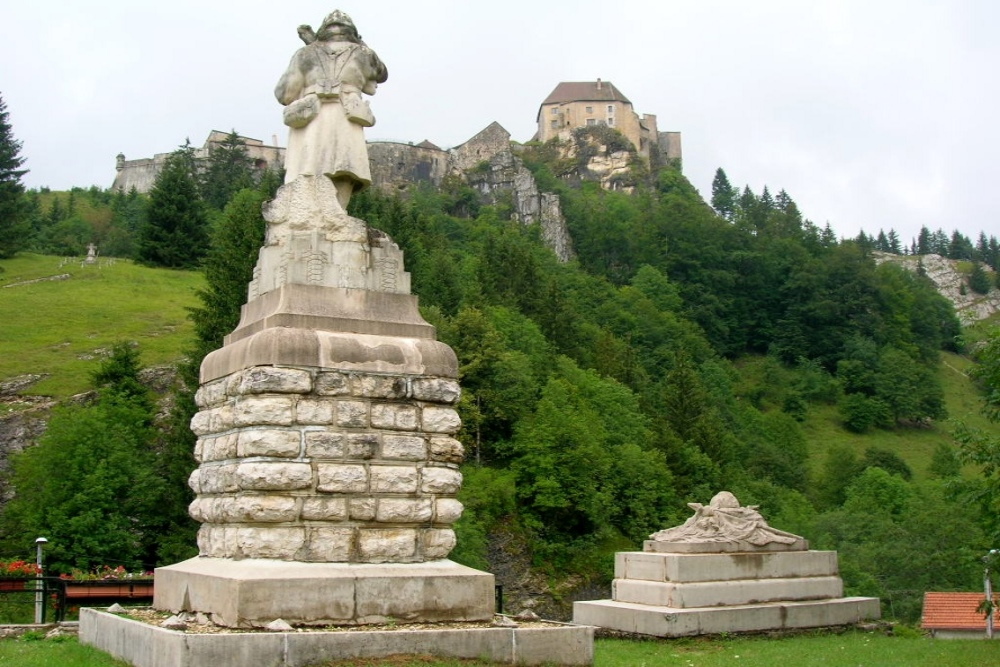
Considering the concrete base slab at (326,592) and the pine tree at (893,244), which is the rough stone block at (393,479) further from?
the pine tree at (893,244)

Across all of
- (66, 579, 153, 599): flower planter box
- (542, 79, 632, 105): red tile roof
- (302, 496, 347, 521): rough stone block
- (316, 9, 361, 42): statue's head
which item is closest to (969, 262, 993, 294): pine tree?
(542, 79, 632, 105): red tile roof

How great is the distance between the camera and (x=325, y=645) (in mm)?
8453

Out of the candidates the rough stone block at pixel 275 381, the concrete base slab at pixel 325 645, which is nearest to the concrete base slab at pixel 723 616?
the concrete base slab at pixel 325 645

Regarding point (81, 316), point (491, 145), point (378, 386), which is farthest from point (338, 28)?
point (491, 145)

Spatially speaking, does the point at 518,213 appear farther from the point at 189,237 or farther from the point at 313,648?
the point at 313,648

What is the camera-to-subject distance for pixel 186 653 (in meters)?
7.98

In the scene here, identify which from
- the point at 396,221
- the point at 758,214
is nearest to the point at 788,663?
the point at 396,221

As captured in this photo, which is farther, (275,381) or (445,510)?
(445,510)

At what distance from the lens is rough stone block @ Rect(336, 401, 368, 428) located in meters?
9.84

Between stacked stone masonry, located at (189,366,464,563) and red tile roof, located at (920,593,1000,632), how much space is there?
1138cm

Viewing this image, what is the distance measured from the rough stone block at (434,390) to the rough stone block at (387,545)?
1.29 m

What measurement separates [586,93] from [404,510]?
145464 mm

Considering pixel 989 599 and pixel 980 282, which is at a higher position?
pixel 980 282

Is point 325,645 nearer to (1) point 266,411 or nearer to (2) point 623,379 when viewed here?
(1) point 266,411
